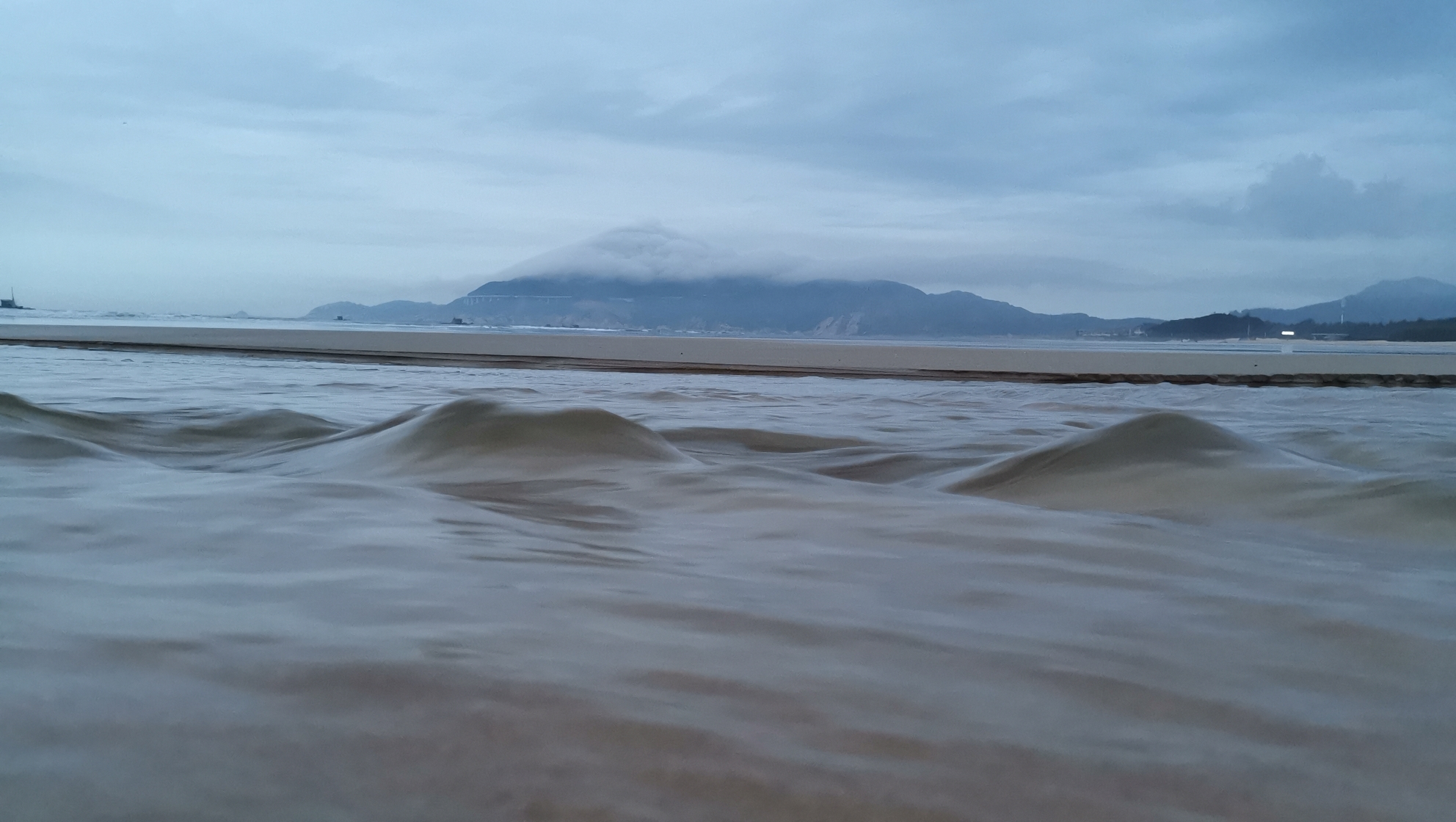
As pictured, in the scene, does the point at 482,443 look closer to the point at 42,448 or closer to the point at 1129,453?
the point at 42,448

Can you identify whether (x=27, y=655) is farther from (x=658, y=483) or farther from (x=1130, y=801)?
(x=658, y=483)

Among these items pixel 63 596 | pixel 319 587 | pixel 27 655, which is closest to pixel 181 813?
pixel 27 655

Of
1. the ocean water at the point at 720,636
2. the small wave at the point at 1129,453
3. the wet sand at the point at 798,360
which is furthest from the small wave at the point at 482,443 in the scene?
the wet sand at the point at 798,360

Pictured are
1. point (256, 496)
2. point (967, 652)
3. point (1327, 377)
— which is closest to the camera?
point (967, 652)

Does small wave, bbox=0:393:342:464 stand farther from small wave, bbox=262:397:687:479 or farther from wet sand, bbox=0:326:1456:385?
Result: wet sand, bbox=0:326:1456:385

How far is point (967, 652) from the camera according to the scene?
1.42 metres

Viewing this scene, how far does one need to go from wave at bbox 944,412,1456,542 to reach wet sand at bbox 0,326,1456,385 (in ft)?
29.1

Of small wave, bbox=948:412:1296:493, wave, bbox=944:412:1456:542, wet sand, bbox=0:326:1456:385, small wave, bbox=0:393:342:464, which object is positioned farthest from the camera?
wet sand, bbox=0:326:1456:385

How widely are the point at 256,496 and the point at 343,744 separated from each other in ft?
5.92

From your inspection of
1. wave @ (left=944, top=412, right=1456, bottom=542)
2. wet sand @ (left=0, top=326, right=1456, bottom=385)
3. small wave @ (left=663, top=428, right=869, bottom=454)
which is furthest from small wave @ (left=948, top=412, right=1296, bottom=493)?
wet sand @ (left=0, top=326, right=1456, bottom=385)

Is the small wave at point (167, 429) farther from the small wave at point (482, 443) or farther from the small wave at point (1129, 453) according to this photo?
the small wave at point (1129, 453)

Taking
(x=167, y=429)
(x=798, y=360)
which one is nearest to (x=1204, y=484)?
(x=167, y=429)

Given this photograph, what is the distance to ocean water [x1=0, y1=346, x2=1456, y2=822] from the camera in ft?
3.14

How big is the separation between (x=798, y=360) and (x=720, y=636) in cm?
1485
